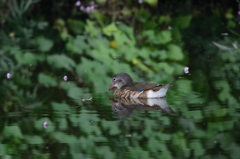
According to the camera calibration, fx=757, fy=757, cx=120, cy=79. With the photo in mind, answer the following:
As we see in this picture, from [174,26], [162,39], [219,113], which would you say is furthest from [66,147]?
[174,26]

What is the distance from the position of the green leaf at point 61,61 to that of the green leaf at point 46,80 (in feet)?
2.43

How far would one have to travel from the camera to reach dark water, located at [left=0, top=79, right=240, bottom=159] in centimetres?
630

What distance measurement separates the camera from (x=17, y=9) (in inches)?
649

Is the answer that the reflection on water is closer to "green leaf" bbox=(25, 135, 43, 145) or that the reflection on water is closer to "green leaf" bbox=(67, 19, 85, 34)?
"green leaf" bbox=(25, 135, 43, 145)

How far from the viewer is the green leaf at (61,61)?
11742 mm

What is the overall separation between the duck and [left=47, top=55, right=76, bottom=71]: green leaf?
7.31 feet

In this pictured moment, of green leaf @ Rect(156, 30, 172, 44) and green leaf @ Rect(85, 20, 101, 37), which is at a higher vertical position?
green leaf @ Rect(85, 20, 101, 37)

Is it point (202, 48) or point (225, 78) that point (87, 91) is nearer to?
point (225, 78)

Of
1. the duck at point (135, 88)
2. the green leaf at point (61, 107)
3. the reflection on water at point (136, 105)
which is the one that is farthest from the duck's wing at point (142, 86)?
the green leaf at point (61, 107)

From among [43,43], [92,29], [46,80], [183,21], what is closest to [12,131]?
[46,80]

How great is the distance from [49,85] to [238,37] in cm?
537

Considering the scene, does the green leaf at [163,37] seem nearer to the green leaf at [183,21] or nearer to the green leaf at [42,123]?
the green leaf at [183,21]

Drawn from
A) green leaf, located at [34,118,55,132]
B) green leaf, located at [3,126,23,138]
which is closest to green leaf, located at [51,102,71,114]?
green leaf, located at [34,118,55,132]

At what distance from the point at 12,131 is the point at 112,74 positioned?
3.62 metres
